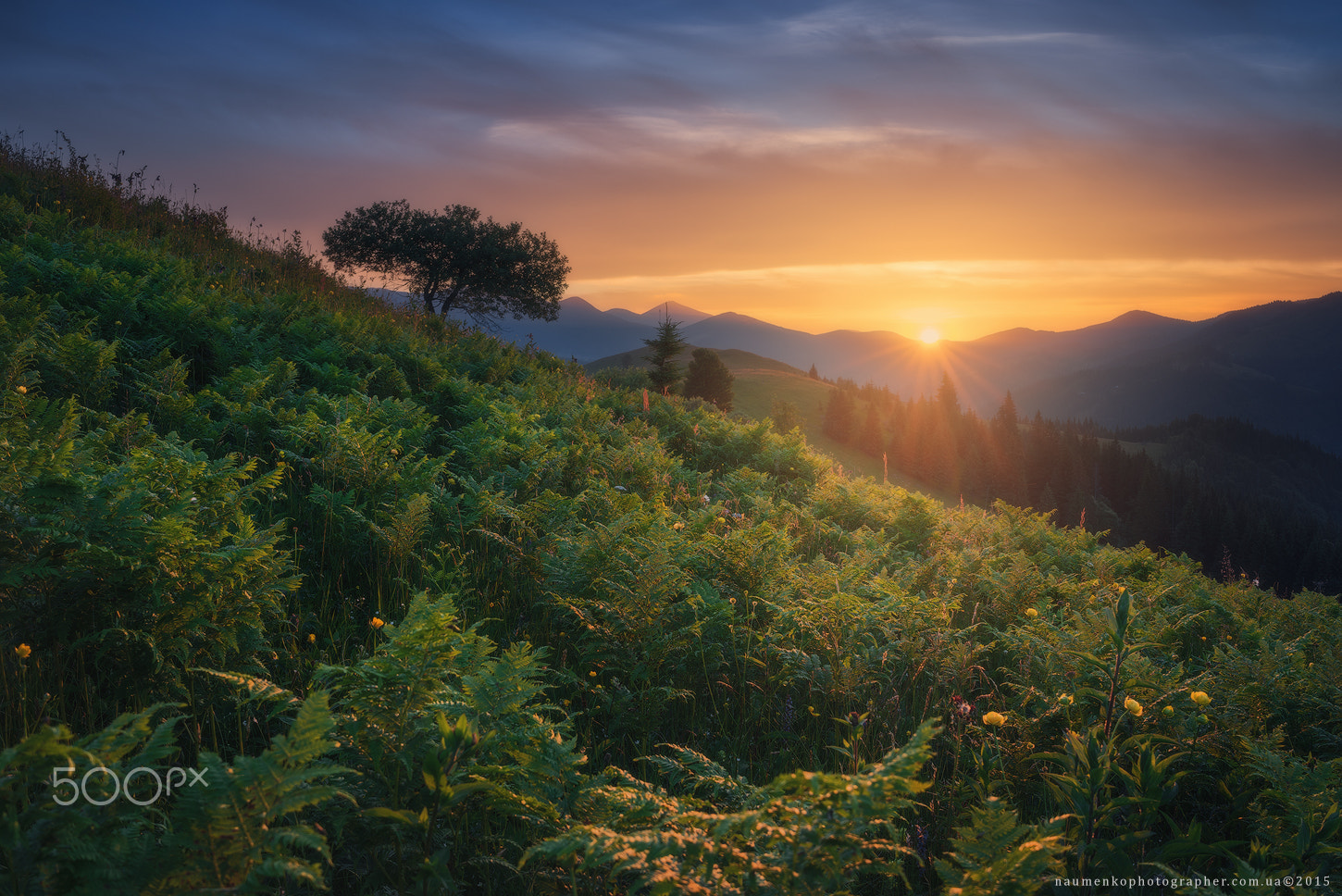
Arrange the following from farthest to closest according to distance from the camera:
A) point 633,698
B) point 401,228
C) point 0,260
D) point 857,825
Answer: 1. point 401,228
2. point 0,260
3. point 633,698
4. point 857,825

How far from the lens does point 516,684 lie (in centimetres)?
224

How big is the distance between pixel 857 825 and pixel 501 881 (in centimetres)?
128

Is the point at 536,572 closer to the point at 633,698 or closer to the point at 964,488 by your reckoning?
the point at 633,698

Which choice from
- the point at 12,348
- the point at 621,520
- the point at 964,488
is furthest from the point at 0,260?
the point at 964,488

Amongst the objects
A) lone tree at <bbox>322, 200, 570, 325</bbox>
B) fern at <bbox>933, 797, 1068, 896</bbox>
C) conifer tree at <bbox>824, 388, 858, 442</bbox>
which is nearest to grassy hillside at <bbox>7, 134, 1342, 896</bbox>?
fern at <bbox>933, 797, 1068, 896</bbox>

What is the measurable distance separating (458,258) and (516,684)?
38.2 meters

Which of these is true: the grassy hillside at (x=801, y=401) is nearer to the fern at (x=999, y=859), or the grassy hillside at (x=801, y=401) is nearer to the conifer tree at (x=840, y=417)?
the conifer tree at (x=840, y=417)

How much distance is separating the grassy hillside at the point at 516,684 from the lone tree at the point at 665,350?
4515 cm

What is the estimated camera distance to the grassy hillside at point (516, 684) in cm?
175

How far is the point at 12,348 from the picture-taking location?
16.2 feet

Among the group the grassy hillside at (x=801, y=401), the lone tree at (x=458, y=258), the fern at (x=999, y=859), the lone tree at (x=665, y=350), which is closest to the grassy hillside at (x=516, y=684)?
the fern at (x=999, y=859)

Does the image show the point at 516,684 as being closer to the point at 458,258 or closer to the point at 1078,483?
the point at 458,258

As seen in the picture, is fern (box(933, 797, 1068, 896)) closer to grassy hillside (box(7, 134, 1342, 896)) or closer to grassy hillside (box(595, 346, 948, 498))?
grassy hillside (box(7, 134, 1342, 896))

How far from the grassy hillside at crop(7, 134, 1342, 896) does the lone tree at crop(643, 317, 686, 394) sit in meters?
45.2
